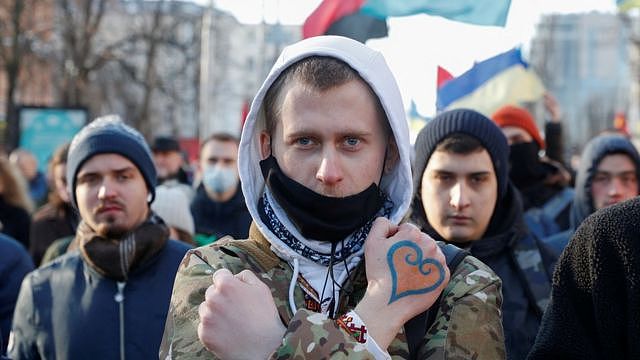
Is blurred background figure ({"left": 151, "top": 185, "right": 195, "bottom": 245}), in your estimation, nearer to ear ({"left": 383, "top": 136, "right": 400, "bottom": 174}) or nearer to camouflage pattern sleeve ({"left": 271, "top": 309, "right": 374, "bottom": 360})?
ear ({"left": 383, "top": 136, "right": 400, "bottom": 174})

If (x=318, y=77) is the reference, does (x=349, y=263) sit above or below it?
below

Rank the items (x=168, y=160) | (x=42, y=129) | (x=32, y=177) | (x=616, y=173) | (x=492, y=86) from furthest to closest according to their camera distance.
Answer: (x=42, y=129) → (x=32, y=177) → (x=168, y=160) → (x=492, y=86) → (x=616, y=173)

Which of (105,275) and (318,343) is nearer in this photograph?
(318,343)

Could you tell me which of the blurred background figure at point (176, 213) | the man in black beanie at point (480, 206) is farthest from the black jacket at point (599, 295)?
the blurred background figure at point (176, 213)

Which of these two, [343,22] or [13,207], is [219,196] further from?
[343,22]

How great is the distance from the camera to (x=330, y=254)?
216 centimetres

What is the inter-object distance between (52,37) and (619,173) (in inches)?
1148

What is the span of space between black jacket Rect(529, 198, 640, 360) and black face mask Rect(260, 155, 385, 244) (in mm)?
468

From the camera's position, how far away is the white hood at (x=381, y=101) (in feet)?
7.13

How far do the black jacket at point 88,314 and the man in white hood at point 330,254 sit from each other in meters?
1.54

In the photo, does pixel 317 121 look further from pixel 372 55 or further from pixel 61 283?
pixel 61 283

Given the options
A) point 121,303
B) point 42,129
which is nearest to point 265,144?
point 121,303

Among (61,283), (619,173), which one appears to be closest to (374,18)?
(619,173)

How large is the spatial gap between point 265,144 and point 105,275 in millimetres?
1715
